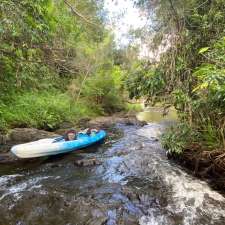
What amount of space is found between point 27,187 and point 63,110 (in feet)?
25.1

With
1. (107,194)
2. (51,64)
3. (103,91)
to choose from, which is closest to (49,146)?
(51,64)

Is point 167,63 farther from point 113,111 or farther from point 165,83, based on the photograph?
point 113,111

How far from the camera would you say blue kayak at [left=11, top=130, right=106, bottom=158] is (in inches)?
253

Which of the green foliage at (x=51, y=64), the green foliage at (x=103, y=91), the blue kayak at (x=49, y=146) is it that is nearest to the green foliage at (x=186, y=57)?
the green foliage at (x=51, y=64)

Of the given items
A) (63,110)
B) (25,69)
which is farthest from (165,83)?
(63,110)

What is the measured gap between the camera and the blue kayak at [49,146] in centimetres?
643

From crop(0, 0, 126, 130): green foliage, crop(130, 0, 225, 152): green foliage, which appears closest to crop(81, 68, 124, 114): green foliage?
crop(0, 0, 126, 130): green foliage

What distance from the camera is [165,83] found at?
6020 mm

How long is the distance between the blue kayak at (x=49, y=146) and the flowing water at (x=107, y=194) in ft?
0.88

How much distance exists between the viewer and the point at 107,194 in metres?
4.83

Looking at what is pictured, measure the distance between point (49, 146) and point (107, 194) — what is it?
103 inches

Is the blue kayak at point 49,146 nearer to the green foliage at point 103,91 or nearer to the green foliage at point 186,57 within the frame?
the green foliage at point 186,57

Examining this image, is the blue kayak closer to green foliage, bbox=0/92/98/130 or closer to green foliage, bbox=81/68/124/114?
green foliage, bbox=0/92/98/130

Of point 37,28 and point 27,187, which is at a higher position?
point 37,28
